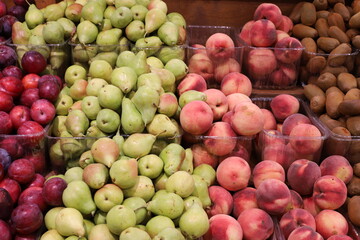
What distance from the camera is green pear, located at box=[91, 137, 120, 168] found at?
1.72 metres

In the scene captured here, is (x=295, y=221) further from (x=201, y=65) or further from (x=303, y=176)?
(x=201, y=65)

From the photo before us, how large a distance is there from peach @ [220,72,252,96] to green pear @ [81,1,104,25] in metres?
A: 0.75

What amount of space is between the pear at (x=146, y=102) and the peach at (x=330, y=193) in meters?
0.79

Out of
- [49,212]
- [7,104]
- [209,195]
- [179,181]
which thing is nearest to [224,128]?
[209,195]

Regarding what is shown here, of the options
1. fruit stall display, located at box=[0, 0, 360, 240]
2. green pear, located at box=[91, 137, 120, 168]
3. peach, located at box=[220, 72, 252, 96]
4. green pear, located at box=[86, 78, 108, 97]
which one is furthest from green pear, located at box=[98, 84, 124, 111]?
peach, located at box=[220, 72, 252, 96]

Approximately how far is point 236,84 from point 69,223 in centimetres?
118

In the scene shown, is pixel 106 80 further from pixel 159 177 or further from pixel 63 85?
pixel 159 177

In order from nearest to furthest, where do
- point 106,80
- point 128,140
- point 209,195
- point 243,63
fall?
point 128,140, point 209,195, point 106,80, point 243,63

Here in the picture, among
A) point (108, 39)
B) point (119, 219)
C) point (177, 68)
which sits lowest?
point (119, 219)

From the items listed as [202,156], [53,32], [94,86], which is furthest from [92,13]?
[202,156]

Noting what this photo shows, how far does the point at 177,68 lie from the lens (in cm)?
223

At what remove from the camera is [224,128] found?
2061 millimetres

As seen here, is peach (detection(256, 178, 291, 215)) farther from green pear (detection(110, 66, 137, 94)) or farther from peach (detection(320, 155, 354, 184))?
green pear (detection(110, 66, 137, 94))

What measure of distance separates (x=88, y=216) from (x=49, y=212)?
0.15m
